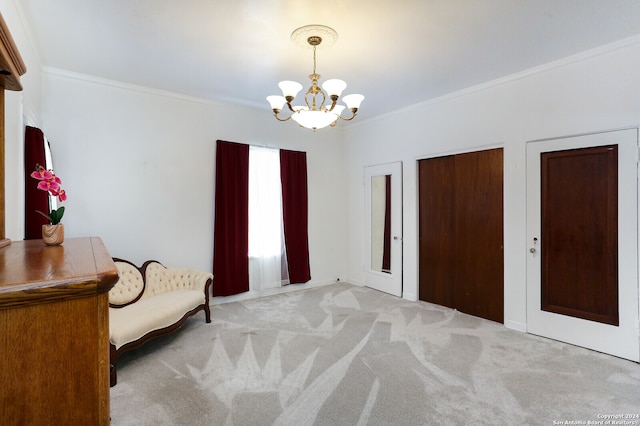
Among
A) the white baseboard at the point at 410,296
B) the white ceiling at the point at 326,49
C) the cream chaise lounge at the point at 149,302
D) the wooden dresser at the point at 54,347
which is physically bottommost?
the white baseboard at the point at 410,296

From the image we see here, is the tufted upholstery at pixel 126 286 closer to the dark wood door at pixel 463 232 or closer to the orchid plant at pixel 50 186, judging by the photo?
the orchid plant at pixel 50 186

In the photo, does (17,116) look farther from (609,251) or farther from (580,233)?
(609,251)

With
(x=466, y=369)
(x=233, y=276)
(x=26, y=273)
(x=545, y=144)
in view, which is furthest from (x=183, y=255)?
(x=545, y=144)

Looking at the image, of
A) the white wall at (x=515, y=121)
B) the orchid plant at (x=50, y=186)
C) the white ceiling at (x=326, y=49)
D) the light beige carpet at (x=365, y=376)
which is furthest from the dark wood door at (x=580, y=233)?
the orchid plant at (x=50, y=186)

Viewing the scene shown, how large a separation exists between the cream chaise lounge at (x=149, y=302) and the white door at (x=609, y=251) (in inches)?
143

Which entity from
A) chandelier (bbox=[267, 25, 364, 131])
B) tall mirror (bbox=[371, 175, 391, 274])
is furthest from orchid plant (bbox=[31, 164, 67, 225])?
tall mirror (bbox=[371, 175, 391, 274])

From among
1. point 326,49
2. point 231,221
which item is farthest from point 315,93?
point 231,221

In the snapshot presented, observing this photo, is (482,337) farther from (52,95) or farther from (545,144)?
(52,95)

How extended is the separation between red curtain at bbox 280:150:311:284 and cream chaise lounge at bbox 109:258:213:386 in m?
1.64

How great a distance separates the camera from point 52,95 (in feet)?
11.6

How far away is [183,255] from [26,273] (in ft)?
12.7

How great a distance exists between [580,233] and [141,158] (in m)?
4.86

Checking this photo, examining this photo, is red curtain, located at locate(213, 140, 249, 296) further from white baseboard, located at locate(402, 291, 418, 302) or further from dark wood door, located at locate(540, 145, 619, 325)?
dark wood door, located at locate(540, 145, 619, 325)

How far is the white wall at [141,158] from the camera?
11.9ft
